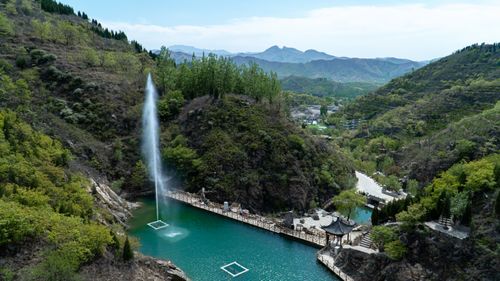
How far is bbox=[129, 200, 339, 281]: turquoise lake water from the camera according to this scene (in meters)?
34.2

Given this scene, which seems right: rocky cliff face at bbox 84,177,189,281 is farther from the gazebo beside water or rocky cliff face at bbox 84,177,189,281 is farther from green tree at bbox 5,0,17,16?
green tree at bbox 5,0,17,16

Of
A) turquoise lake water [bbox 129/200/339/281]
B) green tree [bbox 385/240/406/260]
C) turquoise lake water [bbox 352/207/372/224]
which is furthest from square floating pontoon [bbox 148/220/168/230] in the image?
turquoise lake water [bbox 352/207/372/224]

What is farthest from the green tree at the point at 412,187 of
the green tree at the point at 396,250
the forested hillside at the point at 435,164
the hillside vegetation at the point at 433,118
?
the green tree at the point at 396,250

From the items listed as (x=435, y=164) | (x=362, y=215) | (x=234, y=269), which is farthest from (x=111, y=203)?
(x=435, y=164)

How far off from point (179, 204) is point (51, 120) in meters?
21.4

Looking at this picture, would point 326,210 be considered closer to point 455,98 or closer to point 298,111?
point 455,98

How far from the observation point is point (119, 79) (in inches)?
2746

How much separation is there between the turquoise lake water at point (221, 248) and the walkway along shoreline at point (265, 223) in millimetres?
560

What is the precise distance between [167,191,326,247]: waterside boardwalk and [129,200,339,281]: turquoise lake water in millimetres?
738

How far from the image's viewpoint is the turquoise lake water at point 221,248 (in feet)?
112

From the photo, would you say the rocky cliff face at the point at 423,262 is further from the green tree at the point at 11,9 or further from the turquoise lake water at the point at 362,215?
the green tree at the point at 11,9

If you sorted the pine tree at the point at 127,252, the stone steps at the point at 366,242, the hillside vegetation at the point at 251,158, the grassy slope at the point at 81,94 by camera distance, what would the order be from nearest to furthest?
the pine tree at the point at 127,252
the stone steps at the point at 366,242
the hillside vegetation at the point at 251,158
the grassy slope at the point at 81,94

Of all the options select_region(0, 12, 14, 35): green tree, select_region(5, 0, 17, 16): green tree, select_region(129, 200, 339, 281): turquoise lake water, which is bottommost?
select_region(129, 200, 339, 281): turquoise lake water

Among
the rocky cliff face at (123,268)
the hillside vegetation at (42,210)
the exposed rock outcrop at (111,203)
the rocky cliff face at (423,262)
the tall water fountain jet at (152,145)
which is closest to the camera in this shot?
the hillside vegetation at (42,210)
